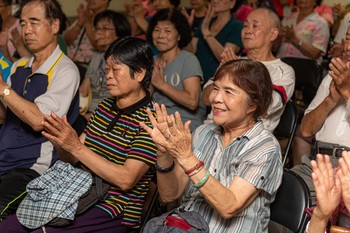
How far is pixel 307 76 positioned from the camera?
3.63 metres

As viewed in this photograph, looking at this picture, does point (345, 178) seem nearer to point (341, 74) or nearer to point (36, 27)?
point (341, 74)

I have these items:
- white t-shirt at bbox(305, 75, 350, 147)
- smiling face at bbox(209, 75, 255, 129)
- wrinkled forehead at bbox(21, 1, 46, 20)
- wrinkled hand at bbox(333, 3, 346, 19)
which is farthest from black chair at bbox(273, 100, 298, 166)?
wrinkled hand at bbox(333, 3, 346, 19)

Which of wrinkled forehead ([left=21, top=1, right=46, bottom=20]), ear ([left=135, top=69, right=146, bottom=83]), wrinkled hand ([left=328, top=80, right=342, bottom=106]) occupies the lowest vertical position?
ear ([left=135, top=69, right=146, bottom=83])

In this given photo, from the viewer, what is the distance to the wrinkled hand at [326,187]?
1631 mm

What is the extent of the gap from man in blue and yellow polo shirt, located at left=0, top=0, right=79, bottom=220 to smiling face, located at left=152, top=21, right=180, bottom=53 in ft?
2.57

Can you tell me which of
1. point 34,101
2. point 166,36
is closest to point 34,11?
point 34,101

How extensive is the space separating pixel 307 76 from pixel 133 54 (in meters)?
1.68

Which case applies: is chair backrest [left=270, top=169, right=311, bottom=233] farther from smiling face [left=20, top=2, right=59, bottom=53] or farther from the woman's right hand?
the woman's right hand

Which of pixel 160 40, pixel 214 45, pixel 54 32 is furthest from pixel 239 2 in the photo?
pixel 54 32

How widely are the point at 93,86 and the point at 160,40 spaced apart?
66cm

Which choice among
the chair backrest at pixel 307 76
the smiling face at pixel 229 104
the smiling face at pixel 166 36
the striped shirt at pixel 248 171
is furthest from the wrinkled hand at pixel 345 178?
the chair backrest at pixel 307 76

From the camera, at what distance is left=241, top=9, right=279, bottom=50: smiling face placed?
3.08m

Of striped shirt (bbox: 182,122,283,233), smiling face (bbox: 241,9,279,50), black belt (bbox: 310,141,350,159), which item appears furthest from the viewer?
smiling face (bbox: 241,9,279,50)

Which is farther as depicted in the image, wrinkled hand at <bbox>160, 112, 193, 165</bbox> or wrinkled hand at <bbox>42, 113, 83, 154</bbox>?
wrinkled hand at <bbox>42, 113, 83, 154</bbox>
